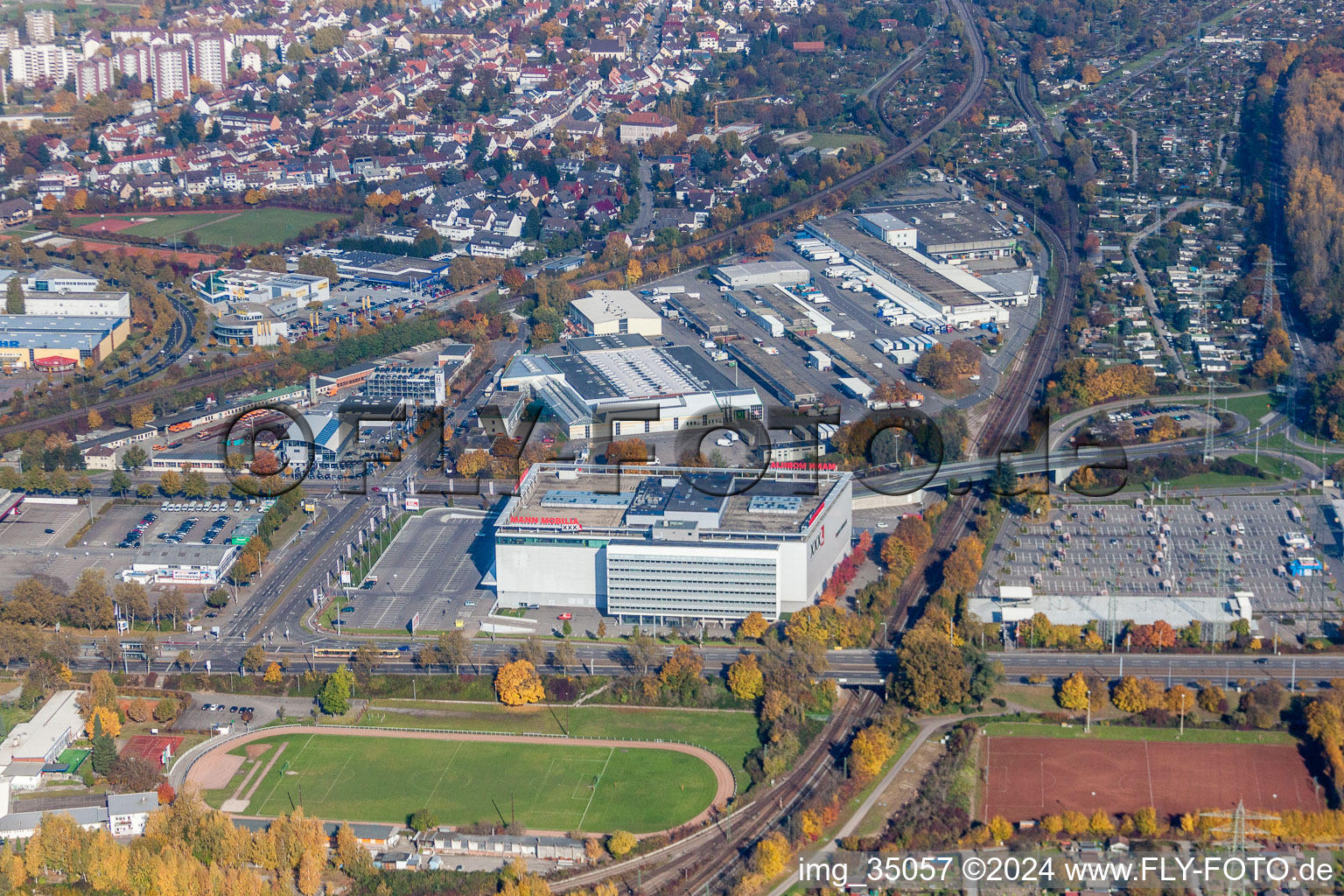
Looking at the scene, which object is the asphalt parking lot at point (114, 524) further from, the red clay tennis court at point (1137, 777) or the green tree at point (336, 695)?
the red clay tennis court at point (1137, 777)

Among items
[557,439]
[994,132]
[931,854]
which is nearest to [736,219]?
[994,132]

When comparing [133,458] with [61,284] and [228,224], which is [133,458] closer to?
[61,284]

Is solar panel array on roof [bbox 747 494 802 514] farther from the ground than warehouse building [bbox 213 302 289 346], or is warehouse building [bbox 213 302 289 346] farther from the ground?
solar panel array on roof [bbox 747 494 802 514]

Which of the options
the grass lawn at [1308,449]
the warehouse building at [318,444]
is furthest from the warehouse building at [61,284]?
the grass lawn at [1308,449]

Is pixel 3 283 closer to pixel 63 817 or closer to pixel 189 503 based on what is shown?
pixel 189 503

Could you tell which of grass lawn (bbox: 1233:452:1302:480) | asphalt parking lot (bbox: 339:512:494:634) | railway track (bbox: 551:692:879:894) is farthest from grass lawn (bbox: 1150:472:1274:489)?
asphalt parking lot (bbox: 339:512:494:634)

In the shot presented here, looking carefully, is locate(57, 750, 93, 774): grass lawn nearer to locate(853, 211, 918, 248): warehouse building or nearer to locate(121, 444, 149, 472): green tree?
locate(121, 444, 149, 472): green tree
